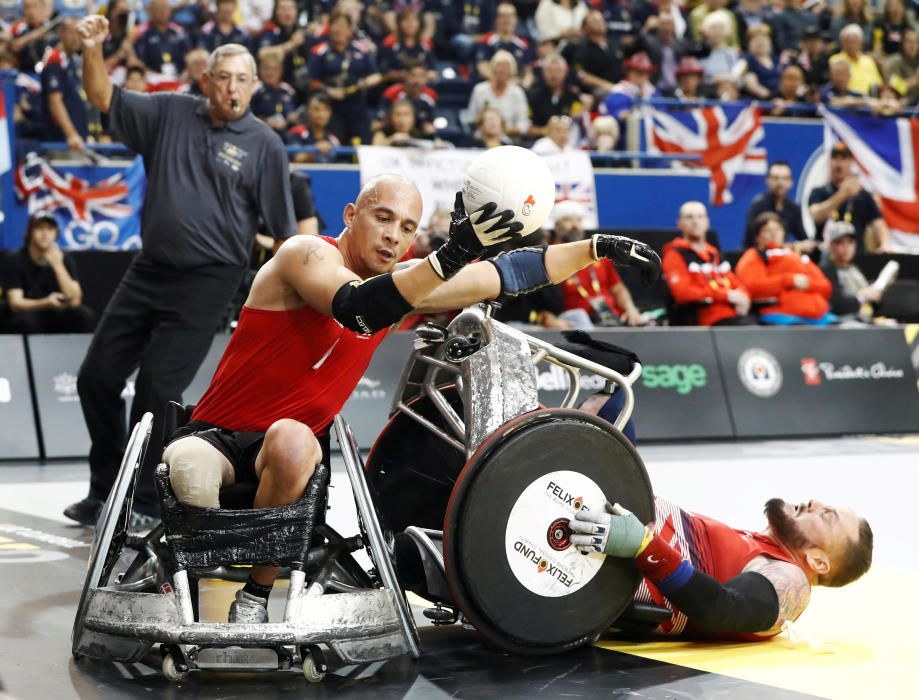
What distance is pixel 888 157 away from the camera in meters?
16.0

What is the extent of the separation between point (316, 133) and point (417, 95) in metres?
1.79

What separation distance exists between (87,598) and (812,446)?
770cm

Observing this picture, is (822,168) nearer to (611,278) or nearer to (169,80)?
(611,278)

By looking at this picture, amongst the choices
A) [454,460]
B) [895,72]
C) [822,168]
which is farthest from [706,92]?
[454,460]

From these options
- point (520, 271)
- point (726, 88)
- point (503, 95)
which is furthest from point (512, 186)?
point (726, 88)

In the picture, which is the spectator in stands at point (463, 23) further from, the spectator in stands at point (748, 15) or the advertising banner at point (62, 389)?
the advertising banner at point (62, 389)

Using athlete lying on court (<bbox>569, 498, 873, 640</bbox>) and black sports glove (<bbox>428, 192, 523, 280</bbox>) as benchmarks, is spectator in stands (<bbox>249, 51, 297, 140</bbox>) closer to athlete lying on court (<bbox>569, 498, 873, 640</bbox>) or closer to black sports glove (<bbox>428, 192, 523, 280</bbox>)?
athlete lying on court (<bbox>569, 498, 873, 640</bbox>)

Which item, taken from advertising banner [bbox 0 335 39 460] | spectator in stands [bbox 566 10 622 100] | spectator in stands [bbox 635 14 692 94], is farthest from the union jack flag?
advertising banner [bbox 0 335 39 460]

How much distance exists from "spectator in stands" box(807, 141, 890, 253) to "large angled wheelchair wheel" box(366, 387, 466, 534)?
36.7ft

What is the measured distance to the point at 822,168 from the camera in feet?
52.6

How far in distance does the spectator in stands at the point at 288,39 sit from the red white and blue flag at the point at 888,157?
6.33 metres

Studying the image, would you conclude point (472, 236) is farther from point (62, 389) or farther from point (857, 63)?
point (857, 63)

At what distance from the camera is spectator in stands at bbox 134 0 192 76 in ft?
46.9

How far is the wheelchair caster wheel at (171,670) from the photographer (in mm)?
4000
